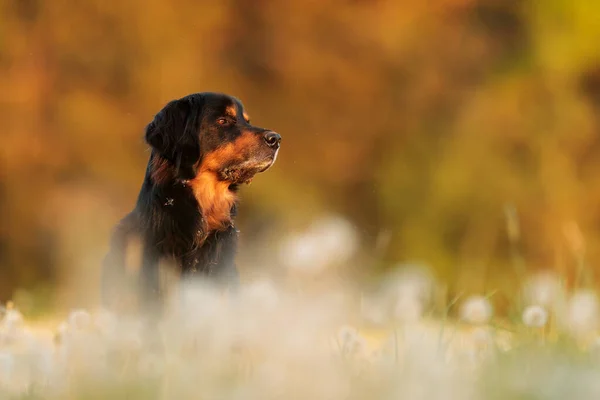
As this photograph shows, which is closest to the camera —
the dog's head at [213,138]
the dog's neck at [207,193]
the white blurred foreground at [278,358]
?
the white blurred foreground at [278,358]

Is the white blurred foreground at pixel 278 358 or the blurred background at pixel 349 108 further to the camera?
the blurred background at pixel 349 108

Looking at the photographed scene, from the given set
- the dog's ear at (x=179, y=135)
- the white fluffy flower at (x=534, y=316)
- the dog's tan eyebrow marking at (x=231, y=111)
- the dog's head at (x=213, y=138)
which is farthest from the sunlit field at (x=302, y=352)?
the dog's tan eyebrow marking at (x=231, y=111)

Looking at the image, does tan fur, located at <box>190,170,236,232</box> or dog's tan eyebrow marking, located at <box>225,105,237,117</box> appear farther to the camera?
dog's tan eyebrow marking, located at <box>225,105,237,117</box>

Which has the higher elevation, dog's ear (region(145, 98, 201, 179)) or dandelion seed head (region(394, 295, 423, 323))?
dog's ear (region(145, 98, 201, 179))

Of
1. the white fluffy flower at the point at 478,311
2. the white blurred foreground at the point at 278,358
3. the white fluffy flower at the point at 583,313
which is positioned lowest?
the white blurred foreground at the point at 278,358

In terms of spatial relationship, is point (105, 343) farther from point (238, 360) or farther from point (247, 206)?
point (247, 206)

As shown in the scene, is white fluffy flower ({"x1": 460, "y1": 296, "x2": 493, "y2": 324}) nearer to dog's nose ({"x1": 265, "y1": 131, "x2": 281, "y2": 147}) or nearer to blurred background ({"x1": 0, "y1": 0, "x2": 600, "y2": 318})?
dog's nose ({"x1": 265, "y1": 131, "x2": 281, "y2": 147})

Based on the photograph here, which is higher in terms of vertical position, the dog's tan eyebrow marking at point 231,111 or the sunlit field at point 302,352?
the dog's tan eyebrow marking at point 231,111

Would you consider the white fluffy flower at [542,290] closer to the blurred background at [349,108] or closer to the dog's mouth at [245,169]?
the dog's mouth at [245,169]

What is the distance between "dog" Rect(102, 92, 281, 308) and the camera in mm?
4238

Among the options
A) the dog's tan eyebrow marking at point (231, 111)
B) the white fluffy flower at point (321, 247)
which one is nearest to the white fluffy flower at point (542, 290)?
the white fluffy flower at point (321, 247)

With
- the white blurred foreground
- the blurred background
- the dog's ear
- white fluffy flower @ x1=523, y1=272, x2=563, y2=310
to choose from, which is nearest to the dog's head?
the dog's ear

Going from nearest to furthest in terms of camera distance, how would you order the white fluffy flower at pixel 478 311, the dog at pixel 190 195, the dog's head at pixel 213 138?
1. the white fluffy flower at pixel 478 311
2. the dog at pixel 190 195
3. the dog's head at pixel 213 138

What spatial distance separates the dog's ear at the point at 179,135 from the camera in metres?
4.65
